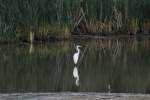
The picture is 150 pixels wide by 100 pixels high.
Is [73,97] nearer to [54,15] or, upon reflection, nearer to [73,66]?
[73,66]

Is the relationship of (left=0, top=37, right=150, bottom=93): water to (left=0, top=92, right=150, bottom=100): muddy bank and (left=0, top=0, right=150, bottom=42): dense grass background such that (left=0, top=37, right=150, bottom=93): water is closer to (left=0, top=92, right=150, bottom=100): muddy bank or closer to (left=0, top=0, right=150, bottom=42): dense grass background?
(left=0, top=0, right=150, bottom=42): dense grass background

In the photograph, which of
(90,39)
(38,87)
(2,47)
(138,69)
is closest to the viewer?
(38,87)

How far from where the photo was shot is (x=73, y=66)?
1388cm

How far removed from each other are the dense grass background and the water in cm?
76

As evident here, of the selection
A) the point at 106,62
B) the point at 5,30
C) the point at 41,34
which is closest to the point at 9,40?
the point at 5,30

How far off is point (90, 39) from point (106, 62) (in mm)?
8134

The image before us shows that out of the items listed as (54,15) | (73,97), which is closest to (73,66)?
(73,97)

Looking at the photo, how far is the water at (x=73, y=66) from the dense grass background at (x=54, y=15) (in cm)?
76

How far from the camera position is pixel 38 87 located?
10.2 meters

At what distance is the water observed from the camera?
33.7 feet

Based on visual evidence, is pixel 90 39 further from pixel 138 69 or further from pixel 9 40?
pixel 138 69

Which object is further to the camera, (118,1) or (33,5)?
(118,1)

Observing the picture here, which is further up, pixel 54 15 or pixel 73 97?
pixel 54 15

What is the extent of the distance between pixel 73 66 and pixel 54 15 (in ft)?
27.2
